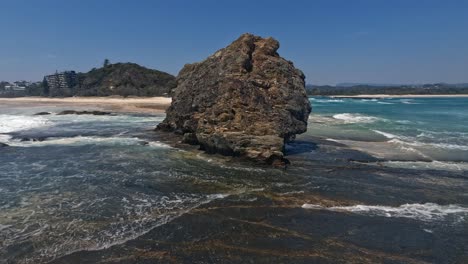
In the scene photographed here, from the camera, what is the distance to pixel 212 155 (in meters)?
20.4

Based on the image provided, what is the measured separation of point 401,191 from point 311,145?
10640 mm

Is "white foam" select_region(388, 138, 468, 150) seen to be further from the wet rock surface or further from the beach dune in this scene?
the beach dune

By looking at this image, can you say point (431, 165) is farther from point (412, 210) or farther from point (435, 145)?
point (412, 210)

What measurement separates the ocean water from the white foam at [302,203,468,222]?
38 mm

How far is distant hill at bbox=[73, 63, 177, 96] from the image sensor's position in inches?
4075

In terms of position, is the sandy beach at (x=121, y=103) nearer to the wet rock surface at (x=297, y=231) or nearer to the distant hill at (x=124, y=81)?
the distant hill at (x=124, y=81)

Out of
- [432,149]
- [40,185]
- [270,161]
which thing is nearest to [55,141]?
[40,185]

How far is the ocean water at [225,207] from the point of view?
891cm

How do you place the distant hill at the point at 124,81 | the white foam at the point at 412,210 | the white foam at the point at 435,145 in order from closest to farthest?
1. the white foam at the point at 412,210
2. the white foam at the point at 435,145
3. the distant hill at the point at 124,81

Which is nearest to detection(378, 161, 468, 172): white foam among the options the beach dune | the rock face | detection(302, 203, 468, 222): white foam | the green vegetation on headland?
the rock face

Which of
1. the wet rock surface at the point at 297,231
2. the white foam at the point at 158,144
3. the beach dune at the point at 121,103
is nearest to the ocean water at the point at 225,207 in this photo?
the wet rock surface at the point at 297,231

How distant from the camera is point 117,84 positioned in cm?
11250

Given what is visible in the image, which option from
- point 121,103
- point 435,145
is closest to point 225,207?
point 435,145

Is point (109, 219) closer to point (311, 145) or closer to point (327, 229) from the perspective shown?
Result: point (327, 229)
